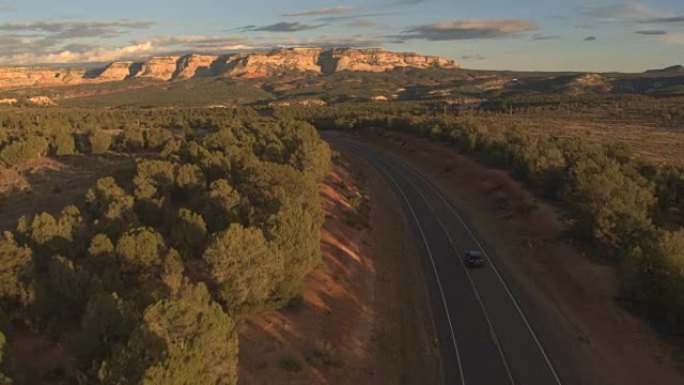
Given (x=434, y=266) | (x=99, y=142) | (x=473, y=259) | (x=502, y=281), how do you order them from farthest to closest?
(x=99, y=142), (x=434, y=266), (x=473, y=259), (x=502, y=281)

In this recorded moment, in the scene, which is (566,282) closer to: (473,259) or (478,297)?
(473,259)

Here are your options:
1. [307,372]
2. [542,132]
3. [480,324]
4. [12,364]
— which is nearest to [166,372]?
[12,364]

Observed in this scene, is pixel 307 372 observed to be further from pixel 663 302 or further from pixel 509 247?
pixel 509 247

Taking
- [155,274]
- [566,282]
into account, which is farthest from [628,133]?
[155,274]

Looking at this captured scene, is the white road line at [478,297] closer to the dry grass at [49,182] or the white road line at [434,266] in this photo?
the white road line at [434,266]

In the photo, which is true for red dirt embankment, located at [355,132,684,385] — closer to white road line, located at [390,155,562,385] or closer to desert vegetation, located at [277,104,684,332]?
white road line, located at [390,155,562,385]

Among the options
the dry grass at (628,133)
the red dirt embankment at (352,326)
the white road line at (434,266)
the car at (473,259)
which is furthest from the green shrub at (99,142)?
the dry grass at (628,133)
